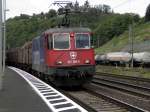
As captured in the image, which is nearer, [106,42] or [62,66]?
[62,66]

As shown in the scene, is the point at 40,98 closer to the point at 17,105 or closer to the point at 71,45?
the point at 17,105

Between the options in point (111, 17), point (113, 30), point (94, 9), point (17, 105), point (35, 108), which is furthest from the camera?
point (113, 30)

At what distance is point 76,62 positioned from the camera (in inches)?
957

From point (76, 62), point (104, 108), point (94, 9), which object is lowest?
point (104, 108)

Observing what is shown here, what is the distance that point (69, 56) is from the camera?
79.8 ft

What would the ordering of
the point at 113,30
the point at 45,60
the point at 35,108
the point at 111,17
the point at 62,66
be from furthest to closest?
1. the point at 113,30
2. the point at 111,17
3. the point at 45,60
4. the point at 62,66
5. the point at 35,108

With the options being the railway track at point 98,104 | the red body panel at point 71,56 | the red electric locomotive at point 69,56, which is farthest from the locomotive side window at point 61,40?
the railway track at point 98,104

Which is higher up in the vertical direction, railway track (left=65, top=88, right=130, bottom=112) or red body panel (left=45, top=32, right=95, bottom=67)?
red body panel (left=45, top=32, right=95, bottom=67)

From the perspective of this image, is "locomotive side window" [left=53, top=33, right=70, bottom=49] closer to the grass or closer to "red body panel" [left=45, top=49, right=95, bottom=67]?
"red body panel" [left=45, top=49, right=95, bottom=67]

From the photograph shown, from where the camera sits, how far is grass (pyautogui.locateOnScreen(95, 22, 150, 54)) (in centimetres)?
10262

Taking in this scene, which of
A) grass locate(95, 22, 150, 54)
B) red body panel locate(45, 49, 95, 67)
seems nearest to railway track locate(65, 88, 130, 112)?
red body panel locate(45, 49, 95, 67)

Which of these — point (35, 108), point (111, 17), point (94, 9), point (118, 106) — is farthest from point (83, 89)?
point (111, 17)

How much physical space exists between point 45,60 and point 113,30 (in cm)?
10157

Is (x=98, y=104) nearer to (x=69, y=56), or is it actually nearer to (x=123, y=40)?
(x=69, y=56)
